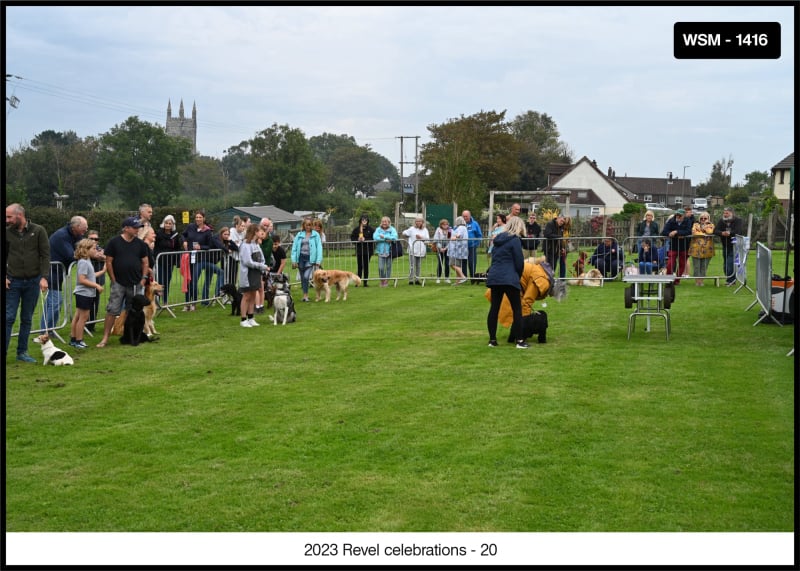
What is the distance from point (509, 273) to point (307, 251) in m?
9.17

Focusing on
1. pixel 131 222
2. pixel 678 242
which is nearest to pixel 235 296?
pixel 131 222

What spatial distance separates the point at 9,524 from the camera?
17.4 feet

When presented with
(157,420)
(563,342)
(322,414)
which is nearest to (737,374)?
(563,342)

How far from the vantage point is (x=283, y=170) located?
84.8 metres

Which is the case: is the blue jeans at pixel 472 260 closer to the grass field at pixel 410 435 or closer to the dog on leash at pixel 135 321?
the grass field at pixel 410 435

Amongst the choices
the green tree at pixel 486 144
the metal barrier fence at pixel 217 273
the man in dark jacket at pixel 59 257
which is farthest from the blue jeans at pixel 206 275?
the green tree at pixel 486 144

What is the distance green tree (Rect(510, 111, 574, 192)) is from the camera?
94.9 m

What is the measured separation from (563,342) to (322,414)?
5.34m

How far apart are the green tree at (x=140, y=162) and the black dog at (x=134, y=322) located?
1776 inches

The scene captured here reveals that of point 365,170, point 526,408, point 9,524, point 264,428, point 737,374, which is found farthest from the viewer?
point 365,170

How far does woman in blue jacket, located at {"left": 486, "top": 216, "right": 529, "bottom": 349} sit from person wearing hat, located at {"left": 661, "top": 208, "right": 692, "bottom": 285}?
10147 mm

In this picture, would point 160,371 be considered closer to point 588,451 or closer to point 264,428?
point 264,428

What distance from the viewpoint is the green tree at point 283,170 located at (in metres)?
84.2

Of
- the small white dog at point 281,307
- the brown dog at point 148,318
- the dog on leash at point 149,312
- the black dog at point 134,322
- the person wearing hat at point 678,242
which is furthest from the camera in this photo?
the person wearing hat at point 678,242
